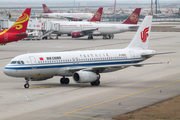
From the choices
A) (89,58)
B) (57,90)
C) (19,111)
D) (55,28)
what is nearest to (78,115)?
(19,111)

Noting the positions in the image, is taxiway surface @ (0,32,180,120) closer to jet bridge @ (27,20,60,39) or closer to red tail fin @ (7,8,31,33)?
red tail fin @ (7,8,31,33)

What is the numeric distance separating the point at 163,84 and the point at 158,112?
517 inches

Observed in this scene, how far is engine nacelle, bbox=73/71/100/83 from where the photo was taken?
33719 millimetres

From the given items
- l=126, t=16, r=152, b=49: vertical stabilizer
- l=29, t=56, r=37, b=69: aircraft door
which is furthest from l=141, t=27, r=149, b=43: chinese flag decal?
l=29, t=56, r=37, b=69: aircraft door

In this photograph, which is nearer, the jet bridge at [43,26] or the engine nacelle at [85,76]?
the engine nacelle at [85,76]

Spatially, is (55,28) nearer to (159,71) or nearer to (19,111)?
(159,71)

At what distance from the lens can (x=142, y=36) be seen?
42969 mm

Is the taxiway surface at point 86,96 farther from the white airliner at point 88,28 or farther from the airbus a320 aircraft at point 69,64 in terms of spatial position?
the white airliner at point 88,28

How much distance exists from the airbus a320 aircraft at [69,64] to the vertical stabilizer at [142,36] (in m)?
2.29

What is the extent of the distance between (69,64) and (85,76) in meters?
2.62

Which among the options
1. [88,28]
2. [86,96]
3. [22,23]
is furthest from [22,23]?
[86,96]

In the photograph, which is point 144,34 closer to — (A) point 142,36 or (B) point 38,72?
(A) point 142,36

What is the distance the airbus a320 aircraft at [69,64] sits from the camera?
33.2 metres

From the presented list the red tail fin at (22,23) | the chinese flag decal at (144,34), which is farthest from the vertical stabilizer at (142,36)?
the red tail fin at (22,23)
